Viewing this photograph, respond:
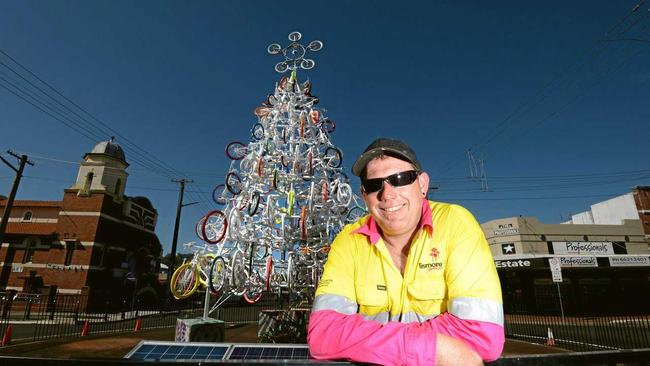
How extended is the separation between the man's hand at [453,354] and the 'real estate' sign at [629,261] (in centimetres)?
3137

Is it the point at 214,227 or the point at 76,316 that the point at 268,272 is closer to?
the point at 214,227

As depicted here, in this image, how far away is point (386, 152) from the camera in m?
2.04

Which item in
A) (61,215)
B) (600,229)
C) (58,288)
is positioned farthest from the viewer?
(600,229)

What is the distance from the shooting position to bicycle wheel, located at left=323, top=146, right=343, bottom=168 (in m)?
11.9

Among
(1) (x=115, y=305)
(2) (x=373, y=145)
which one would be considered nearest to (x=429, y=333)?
(2) (x=373, y=145)

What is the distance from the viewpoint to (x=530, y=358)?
1.34 meters

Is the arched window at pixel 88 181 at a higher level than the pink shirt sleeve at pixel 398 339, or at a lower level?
higher

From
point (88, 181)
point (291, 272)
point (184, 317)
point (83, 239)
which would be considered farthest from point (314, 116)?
point (88, 181)

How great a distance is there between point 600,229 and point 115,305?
45.4m

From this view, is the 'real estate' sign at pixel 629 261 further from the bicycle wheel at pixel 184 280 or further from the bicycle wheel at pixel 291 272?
the bicycle wheel at pixel 184 280

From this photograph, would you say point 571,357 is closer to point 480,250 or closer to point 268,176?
point 480,250

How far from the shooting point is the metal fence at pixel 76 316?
57.6 ft

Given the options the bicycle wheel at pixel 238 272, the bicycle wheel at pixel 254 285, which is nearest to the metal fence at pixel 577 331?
the bicycle wheel at pixel 254 285

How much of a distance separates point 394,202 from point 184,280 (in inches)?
386
